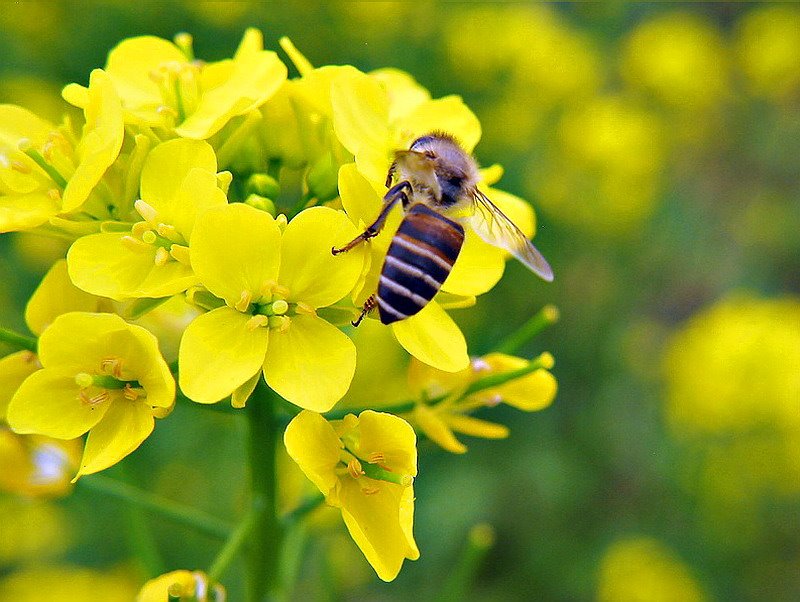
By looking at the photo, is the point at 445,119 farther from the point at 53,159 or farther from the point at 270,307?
the point at 53,159

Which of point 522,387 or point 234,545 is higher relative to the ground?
point 522,387

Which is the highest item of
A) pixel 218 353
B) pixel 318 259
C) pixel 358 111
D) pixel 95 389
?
pixel 358 111

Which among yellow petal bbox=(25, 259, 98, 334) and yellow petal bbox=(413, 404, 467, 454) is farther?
yellow petal bbox=(413, 404, 467, 454)

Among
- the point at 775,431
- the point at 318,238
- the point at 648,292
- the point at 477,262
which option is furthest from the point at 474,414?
the point at 318,238

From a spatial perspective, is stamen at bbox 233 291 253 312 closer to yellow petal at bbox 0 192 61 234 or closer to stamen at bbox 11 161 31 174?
yellow petal at bbox 0 192 61 234

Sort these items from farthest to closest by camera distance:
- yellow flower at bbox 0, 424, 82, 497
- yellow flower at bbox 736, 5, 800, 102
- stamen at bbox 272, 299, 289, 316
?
yellow flower at bbox 736, 5, 800, 102 < yellow flower at bbox 0, 424, 82, 497 < stamen at bbox 272, 299, 289, 316

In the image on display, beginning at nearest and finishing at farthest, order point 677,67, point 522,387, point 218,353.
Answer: point 218,353 < point 522,387 < point 677,67

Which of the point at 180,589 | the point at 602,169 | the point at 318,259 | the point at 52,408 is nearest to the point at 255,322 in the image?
the point at 318,259

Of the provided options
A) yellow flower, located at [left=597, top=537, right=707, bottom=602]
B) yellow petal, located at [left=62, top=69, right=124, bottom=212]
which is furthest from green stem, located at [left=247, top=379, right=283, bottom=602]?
yellow flower, located at [left=597, top=537, right=707, bottom=602]
